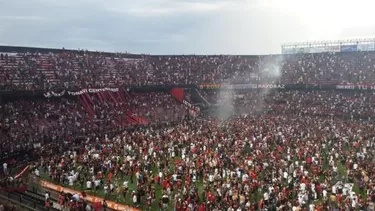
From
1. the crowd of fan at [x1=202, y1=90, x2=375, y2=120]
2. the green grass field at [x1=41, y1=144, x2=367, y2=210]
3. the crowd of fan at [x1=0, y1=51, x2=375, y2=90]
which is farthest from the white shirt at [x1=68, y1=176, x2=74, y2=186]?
the crowd of fan at [x1=202, y1=90, x2=375, y2=120]

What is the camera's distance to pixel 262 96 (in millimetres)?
54344

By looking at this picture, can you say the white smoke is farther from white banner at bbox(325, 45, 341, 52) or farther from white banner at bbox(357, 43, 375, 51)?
white banner at bbox(357, 43, 375, 51)

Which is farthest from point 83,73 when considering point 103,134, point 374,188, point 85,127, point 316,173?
point 374,188

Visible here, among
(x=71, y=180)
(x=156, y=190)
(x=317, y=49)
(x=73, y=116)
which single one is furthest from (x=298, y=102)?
(x=71, y=180)

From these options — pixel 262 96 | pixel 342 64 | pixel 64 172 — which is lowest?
pixel 64 172

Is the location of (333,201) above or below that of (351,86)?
below

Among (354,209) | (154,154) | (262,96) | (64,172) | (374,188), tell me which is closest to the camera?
(354,209)

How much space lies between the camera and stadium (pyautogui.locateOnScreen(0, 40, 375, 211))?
64.0 ft

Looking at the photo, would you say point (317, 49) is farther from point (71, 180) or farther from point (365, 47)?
point (71, 180)

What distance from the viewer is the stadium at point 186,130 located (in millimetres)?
19500

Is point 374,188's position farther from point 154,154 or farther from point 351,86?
point 351,86

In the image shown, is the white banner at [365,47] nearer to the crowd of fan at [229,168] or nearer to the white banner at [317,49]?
the white banner at [317,49]

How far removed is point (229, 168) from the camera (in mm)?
23406

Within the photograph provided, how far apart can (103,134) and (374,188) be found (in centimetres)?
2338
